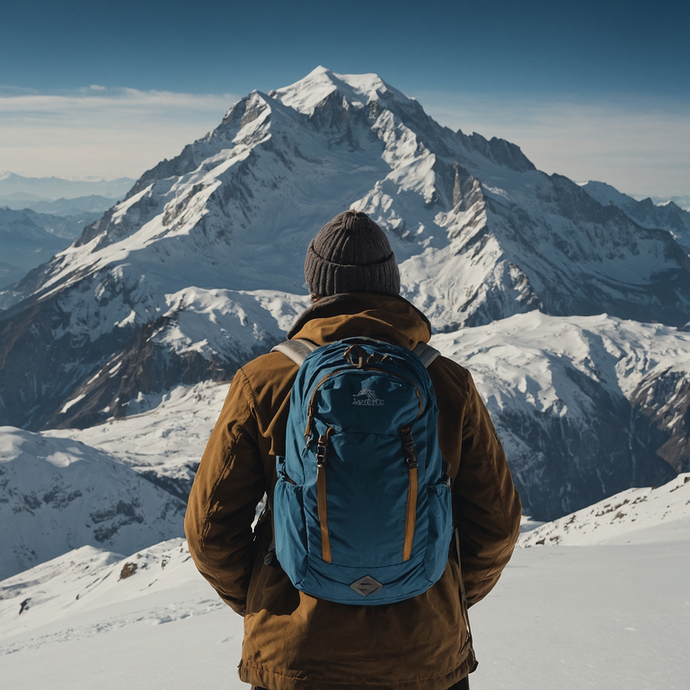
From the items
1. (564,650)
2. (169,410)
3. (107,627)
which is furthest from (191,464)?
(564,650)

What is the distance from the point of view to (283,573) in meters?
3.73

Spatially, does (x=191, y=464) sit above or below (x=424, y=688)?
below

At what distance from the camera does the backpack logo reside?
325 cm

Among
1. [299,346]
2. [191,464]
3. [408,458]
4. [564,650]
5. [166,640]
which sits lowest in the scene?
[191,464]

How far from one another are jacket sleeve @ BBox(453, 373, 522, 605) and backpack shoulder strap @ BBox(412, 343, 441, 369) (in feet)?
0.98

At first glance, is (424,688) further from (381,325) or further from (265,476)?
(381,325)

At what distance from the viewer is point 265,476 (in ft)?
12.7

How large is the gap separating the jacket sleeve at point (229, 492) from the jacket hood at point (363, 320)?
0.54 metres

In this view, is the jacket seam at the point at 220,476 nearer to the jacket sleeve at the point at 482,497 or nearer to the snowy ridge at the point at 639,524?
the jacket sleeve at the point at 482,497

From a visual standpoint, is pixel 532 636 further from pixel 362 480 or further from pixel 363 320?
pixel 363 320

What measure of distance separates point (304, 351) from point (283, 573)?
4.29ft

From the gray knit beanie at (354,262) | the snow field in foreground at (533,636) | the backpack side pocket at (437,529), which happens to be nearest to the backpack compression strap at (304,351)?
the gray knit beanie at (354,262)

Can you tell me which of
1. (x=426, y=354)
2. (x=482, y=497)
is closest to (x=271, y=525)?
(x=482, y=497)

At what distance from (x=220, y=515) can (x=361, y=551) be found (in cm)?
99
